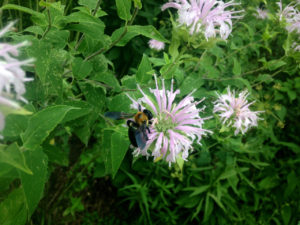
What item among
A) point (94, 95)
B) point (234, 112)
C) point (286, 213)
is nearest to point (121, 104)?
point (94, 95)

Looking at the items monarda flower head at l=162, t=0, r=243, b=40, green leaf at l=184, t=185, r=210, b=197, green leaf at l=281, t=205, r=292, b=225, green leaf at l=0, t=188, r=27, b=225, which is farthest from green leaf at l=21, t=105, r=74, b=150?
green leaf at l=281, t=205, r=292, b=225

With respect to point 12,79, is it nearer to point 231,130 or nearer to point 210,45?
point 210,45

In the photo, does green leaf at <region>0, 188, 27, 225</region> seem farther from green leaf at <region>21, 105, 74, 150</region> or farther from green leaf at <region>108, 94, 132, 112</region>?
green leaf at <region>108, 94, 132, 112</region>

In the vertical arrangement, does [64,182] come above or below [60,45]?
below

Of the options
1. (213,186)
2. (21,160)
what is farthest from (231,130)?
(21,160)

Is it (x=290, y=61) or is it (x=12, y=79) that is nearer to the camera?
(x=12, y=79)

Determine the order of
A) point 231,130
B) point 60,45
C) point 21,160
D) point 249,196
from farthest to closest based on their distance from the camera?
point 249,196 → point 231,130 → point 60,45 → point 21,160

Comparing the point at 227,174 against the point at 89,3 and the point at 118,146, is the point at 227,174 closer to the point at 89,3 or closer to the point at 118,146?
the point at 118,146
